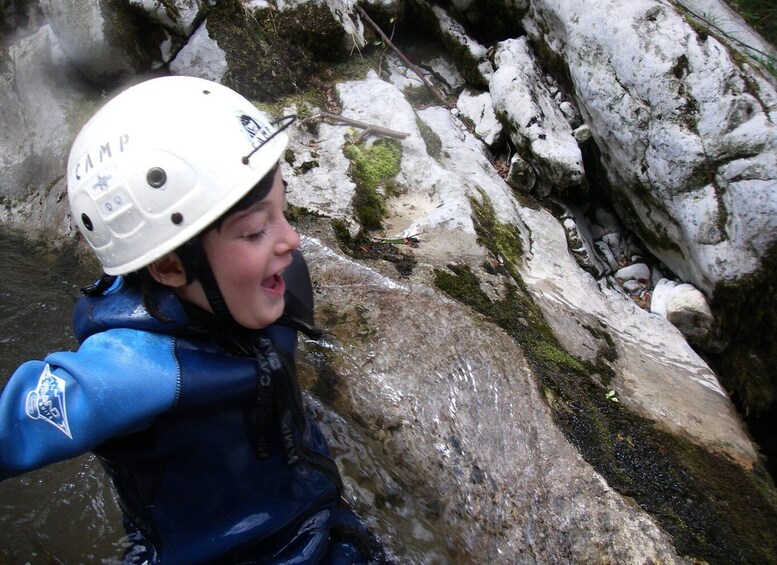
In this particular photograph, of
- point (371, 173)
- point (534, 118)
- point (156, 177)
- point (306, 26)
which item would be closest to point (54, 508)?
point (156, 177)

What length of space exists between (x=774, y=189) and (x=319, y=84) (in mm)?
3902

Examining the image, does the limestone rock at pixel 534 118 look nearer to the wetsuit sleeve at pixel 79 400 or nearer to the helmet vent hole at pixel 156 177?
the helmet vent hole at pixel 156 177

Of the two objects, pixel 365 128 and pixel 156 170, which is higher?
pixel 156 170

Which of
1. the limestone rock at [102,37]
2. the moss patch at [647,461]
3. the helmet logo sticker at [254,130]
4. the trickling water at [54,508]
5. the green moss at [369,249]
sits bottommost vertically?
the trickling water at [54,508]

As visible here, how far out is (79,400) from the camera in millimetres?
1747

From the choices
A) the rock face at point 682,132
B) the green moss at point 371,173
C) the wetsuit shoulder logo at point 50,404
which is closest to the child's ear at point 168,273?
the wetsuit shoulder logo at point 50,404

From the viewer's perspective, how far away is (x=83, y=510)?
3.19m

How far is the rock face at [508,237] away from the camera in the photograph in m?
3.01

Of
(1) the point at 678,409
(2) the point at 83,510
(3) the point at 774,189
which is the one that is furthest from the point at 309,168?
(3) the point at 774,189

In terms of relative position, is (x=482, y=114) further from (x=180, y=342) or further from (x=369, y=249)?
(x=180, y=342)

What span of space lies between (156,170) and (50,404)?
76 centimetres

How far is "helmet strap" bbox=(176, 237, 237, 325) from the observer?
1997 mm

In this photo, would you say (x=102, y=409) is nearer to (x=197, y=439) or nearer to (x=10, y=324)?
(x=197, y=439)

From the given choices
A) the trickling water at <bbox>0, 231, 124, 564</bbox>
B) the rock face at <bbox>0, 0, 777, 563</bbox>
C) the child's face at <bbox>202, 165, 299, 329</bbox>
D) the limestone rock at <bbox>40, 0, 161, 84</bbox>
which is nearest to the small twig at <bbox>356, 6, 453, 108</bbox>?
the rock face at <bbox>0, 0, 777, 563</bbox>
